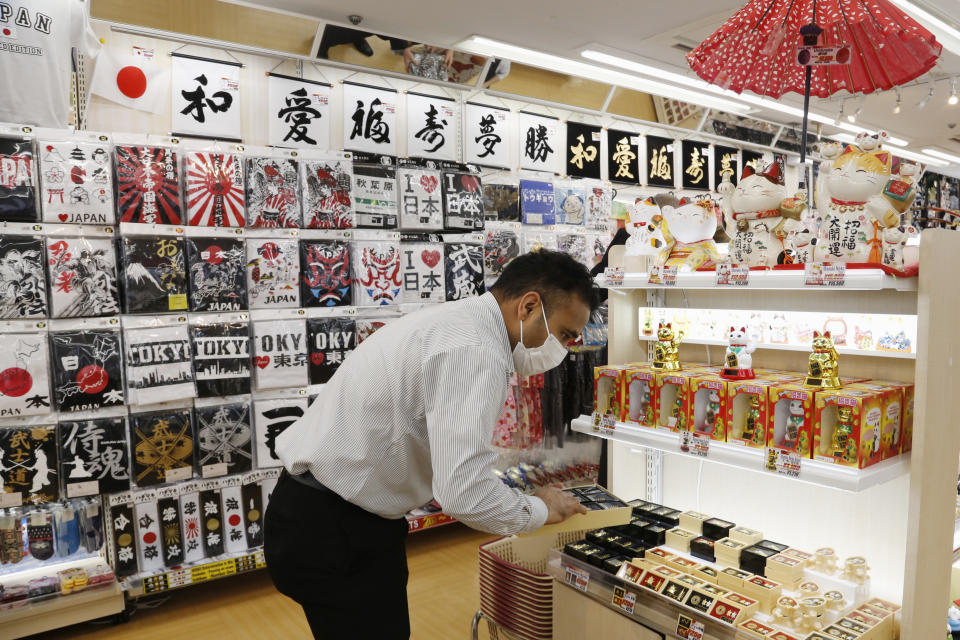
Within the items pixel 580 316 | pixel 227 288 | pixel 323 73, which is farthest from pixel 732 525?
pixel 323 73

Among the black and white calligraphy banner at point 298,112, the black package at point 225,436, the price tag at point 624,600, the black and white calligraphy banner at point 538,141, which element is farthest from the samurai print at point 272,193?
the price tag at point 624,600

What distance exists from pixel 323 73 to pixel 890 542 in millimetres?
3617

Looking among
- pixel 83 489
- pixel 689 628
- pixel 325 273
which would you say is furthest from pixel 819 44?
pixel 83 489

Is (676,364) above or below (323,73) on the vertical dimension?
below

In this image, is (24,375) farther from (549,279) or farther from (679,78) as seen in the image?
(679,78)

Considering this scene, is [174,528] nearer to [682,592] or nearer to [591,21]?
[682,592]

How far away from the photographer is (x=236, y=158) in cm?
348

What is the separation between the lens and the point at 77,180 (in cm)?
310

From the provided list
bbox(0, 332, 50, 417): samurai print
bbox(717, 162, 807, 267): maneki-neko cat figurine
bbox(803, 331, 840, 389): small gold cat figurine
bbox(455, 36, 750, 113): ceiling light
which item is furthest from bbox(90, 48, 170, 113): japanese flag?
bbox(803, 331, 840, 389): small gold cat figurine

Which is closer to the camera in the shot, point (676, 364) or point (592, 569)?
point (592, 569)

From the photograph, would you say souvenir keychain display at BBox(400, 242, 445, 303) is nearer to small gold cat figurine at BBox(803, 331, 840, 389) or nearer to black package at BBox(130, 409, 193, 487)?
black package at BBox(130, 409, 193, 487)

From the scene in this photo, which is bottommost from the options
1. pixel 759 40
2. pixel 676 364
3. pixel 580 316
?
pixel 676 364

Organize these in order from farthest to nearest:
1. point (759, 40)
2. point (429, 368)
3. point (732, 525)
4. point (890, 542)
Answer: point (759, 40) < point (732, 525) < point (890, 542) < point (429, 368)

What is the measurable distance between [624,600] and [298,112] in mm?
3090
